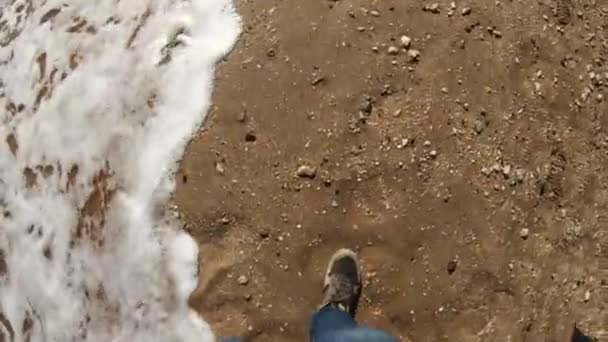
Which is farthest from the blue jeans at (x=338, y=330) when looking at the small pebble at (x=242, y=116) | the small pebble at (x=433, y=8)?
the small pebble at (x=433, y=8)

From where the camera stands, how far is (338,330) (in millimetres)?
1909

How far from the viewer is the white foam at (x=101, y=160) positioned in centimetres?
206

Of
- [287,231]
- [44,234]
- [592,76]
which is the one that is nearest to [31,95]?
[44,234]

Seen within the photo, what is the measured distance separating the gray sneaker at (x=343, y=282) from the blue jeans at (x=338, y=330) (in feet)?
0.07

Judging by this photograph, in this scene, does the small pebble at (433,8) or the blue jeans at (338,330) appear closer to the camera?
the blue jeans at (338,330)

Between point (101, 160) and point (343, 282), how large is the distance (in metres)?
0.87

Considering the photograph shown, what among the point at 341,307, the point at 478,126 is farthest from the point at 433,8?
the point at 341,307

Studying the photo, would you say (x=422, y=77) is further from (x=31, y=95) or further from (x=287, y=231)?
(x=31, y=95)

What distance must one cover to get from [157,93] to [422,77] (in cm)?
79

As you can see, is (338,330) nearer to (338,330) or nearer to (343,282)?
(338,330)

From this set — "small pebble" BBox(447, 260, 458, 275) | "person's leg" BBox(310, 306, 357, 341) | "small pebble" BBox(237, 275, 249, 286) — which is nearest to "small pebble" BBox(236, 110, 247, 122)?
"small pebble" BBox(237, 275, 249, 286)

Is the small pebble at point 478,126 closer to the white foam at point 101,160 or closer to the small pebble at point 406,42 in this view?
the small pebble at point 406,42

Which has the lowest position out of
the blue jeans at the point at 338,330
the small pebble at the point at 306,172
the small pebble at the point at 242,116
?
the blue jeans at the point at 338,330

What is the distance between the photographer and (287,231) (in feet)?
6.45
